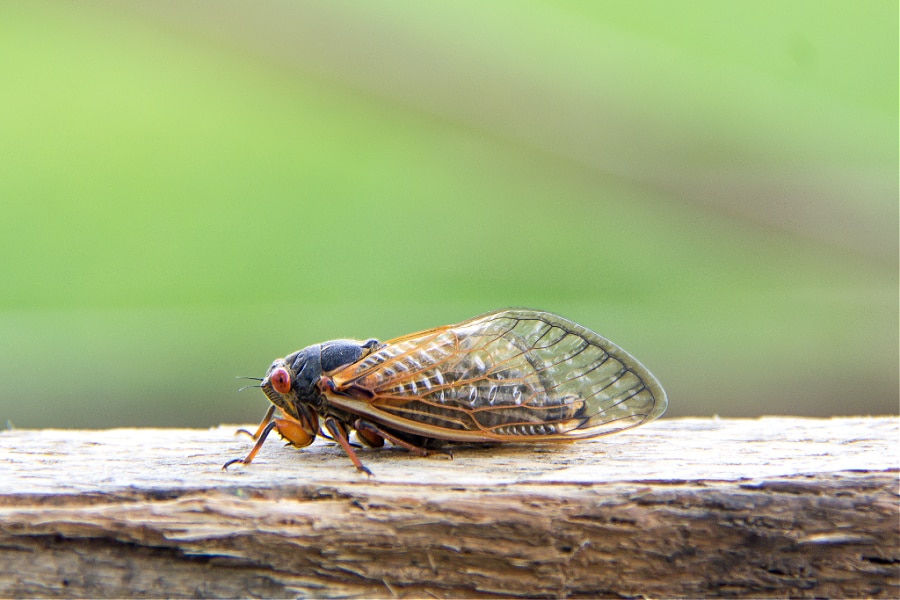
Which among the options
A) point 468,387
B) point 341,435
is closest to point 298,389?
point 341,435

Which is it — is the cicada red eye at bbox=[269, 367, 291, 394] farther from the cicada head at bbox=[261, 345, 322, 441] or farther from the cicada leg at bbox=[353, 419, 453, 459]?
the cicada leg at bbox=[353, 419, 453, 459]

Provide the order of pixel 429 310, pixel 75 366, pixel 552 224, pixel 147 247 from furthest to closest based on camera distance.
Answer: pixel 552 224 < pixel 147 247 < pixel 429 310 < pixel 75 366

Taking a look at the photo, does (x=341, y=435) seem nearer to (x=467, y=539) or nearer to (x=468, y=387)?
(x=468, y=387)

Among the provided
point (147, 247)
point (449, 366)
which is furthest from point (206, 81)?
point (449, 366)

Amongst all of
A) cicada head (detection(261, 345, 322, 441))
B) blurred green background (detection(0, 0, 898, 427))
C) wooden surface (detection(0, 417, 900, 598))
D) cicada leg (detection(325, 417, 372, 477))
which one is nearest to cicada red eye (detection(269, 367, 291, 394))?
cicada head (detection(261, 345, 322, 441))

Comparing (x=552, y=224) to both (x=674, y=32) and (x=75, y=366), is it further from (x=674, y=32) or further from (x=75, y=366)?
(x=75, y=366)

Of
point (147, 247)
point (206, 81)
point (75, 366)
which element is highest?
point (206, 81)

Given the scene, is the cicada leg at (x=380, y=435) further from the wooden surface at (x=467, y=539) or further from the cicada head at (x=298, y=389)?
the wooden surface at (x=467, y=539)

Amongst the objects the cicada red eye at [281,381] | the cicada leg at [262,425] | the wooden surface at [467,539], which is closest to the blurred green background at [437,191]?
the cicada leg at [262,425]
